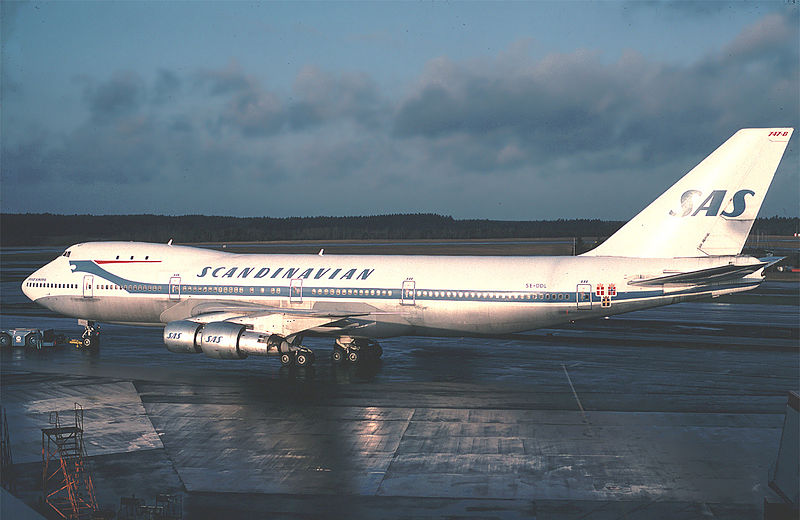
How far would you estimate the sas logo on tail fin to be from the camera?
33.0 meters

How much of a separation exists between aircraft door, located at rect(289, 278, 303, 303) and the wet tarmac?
3.41 meters

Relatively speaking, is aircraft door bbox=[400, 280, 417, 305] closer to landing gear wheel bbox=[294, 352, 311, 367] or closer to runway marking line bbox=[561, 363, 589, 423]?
landing gear wheel bbox=[294, 352, 311, 367]

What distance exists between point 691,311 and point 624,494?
148 feet

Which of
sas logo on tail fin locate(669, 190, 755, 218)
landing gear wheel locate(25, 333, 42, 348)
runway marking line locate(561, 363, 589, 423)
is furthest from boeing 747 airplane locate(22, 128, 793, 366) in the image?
runway marking line locate(561, 363, 589, 423)

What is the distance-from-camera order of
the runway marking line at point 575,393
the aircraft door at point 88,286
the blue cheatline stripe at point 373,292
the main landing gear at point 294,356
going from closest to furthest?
1. the runway marking line at point 575,393
2. the blue cheatline stripe at point 373,292
3. the main landing gear at point 294,356
4. the aircraft door at point 88,286

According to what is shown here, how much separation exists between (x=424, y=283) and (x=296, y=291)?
655 centimetres

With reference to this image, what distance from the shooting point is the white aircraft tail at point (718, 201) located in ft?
107

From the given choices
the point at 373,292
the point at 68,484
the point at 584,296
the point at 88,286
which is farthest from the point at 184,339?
the point at 584,296

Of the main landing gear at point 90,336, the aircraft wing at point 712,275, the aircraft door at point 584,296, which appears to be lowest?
the main landing gear at point 90,336

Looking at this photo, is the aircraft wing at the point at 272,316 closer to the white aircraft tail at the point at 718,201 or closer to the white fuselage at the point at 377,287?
the white fuselage at the point at 377,287

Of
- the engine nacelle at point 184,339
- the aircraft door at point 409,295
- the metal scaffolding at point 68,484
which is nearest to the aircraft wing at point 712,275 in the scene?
the aircraft door at point 409,295

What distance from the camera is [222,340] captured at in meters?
33.7

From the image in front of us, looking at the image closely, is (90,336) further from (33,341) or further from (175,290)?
(175,290)

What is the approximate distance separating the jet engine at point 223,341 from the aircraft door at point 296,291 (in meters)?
3.05
